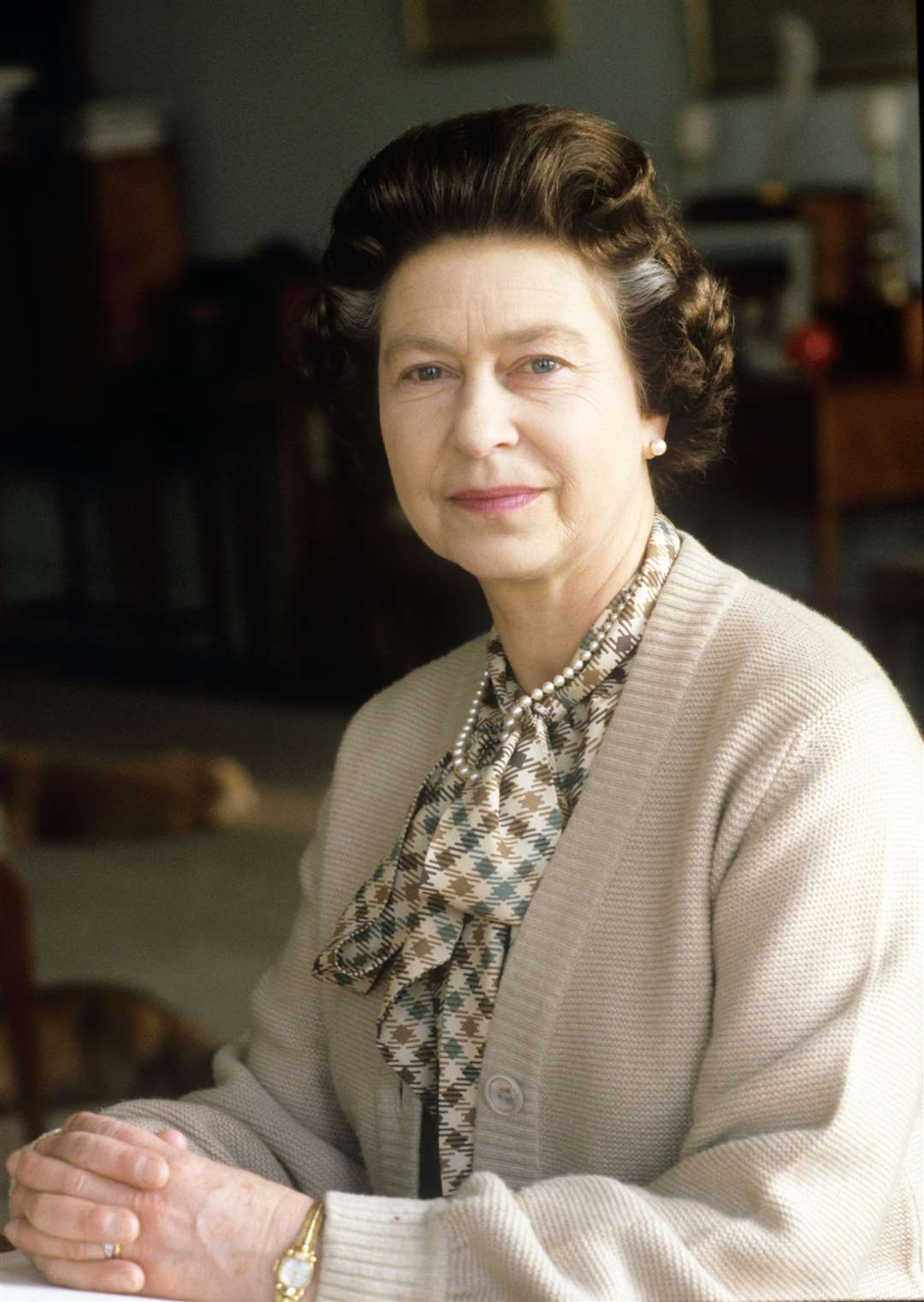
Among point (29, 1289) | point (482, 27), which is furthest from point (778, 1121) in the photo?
point (482, 27)

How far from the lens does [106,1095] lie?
2.93 meters

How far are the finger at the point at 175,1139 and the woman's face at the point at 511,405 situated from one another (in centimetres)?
47

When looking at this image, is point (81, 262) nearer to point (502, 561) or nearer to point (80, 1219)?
point (502, 561)

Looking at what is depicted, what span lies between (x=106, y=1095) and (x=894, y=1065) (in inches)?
84.0

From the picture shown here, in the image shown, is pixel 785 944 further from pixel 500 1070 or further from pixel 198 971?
pixel 198 971

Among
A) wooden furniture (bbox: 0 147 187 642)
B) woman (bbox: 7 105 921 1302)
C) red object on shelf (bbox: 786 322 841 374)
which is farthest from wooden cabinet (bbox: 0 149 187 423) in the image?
woman (bbox: 7 105 921 1302)

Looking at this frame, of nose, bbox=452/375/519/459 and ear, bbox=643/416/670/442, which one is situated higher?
nose, bbox=452/375/519/459

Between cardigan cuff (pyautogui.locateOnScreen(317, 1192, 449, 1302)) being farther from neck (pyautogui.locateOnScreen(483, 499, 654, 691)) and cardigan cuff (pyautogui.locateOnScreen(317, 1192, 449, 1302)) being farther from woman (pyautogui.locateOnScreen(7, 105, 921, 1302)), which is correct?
neck (pyautogui.locateOnScreen(483, 499, 654, 691))

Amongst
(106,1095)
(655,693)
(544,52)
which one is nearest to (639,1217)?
(655,693)

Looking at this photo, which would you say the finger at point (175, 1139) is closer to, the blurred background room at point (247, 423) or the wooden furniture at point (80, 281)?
the blurred background room at point (247, 423)

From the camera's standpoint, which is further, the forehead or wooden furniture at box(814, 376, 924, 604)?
wooden furniture at box(814, 376, 924, 604)

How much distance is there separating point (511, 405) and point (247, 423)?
403 centimetres

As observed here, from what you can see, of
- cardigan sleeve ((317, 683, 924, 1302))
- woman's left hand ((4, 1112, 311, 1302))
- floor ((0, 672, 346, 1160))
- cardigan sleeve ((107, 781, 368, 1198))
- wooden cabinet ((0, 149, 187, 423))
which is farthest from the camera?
wooden cabinet ((0, 149, 187, 423))

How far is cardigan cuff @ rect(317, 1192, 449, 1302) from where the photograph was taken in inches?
43.1
